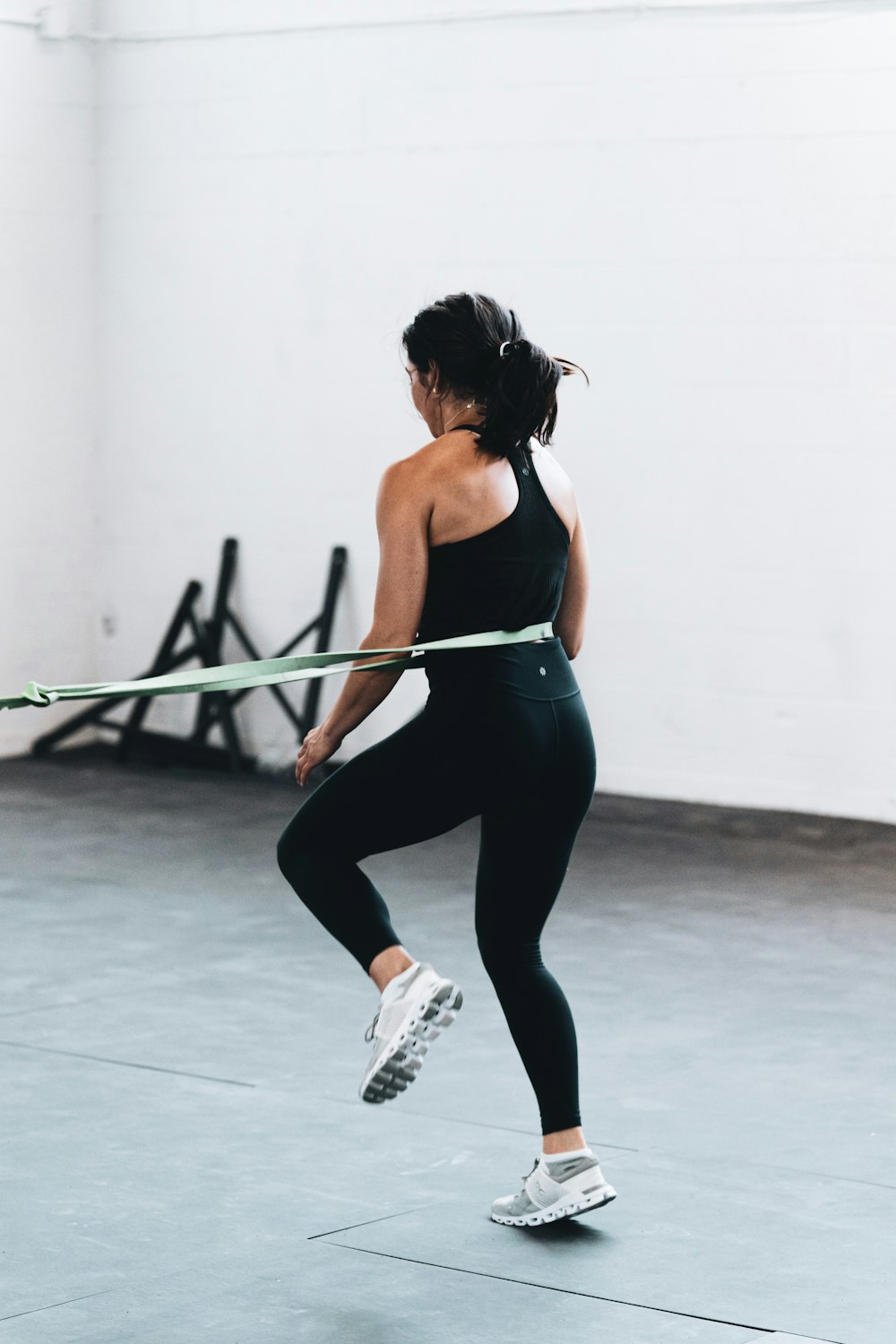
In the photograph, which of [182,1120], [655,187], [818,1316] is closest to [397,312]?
[655,187]

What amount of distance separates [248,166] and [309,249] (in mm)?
441

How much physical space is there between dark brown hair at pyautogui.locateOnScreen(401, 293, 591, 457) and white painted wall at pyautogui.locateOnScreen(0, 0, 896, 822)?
12.3ft

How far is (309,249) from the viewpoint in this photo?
24.6 ft

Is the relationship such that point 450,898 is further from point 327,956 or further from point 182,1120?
point 182,1120

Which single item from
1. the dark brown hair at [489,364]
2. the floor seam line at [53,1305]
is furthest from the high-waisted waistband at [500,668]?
the floor seam line at [53,1305]

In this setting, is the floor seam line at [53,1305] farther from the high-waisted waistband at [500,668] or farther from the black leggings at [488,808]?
the high-waisted waistband at [500,668]

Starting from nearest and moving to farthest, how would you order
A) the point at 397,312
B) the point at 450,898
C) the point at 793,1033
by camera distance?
the point at 793,1033 → the point at 450,898 → the point at 397,312

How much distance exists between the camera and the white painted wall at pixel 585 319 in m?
6.52

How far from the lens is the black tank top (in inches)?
114

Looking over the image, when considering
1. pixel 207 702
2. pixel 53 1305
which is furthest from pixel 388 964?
pixel 207 702

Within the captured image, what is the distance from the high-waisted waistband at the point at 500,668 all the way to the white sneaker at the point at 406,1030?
44 cm

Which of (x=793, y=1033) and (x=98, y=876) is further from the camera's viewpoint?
(x=98, y=876)

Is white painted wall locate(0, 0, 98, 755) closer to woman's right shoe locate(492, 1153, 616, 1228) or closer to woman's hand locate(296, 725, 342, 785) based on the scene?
woman's hand locate(296, 725, 342, 785)

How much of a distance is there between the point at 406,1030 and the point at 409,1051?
3 cm
